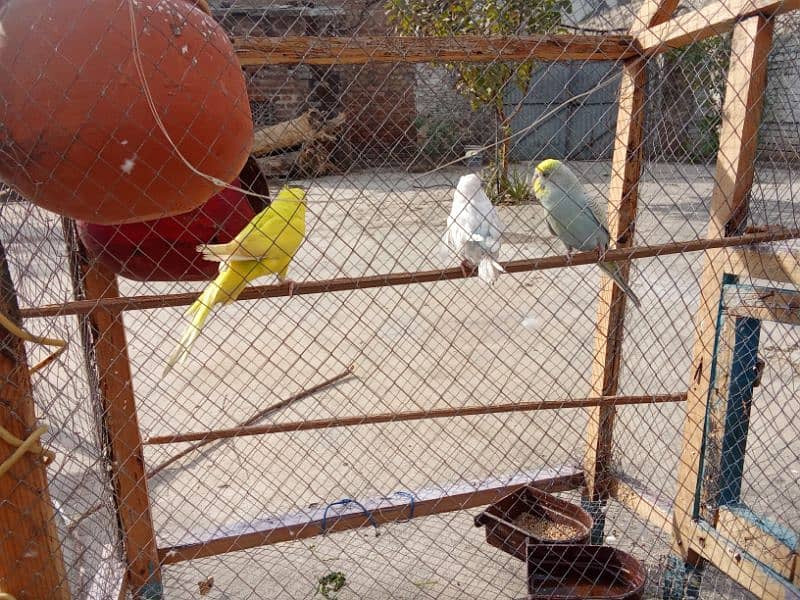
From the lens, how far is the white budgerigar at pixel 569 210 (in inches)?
91.4

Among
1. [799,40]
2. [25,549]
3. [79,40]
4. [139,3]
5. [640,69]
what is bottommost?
[25,549]

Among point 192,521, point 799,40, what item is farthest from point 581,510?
point 799,40

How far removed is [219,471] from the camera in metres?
2.70

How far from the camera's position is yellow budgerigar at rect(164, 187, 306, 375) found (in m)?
1.37

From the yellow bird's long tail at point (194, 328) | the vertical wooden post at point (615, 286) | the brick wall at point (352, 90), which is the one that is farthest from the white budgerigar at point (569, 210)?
the brick wall at point (352, 90)

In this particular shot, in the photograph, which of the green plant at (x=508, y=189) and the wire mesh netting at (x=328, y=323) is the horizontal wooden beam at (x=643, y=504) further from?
the green plant at (x=508, y=189)

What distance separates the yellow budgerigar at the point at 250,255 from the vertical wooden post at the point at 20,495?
1.09 feet

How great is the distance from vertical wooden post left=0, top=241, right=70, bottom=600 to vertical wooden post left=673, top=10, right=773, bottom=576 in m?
1.68

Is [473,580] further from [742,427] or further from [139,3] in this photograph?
[139,3]

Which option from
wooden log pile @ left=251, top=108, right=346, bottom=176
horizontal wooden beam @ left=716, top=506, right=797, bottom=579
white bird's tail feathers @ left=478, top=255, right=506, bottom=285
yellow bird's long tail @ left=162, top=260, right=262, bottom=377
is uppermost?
wooden log pile @ left=251, top=108, right=346, bottom=176

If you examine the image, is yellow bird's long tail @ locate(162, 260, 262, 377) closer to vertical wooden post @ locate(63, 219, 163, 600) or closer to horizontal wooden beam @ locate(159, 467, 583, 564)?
vertical wooden post @ locate(63, 219, 163, 600)

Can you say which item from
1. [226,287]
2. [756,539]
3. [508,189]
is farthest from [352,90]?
[756,539]

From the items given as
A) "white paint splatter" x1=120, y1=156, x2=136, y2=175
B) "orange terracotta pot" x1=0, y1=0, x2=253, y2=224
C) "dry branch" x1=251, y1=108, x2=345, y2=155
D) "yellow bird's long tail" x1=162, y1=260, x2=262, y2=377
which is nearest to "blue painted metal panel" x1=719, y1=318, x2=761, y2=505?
"yellow bird's long tail" x1=162, y1=260, x2=262, y2=377

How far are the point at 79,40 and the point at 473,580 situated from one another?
1879mm
